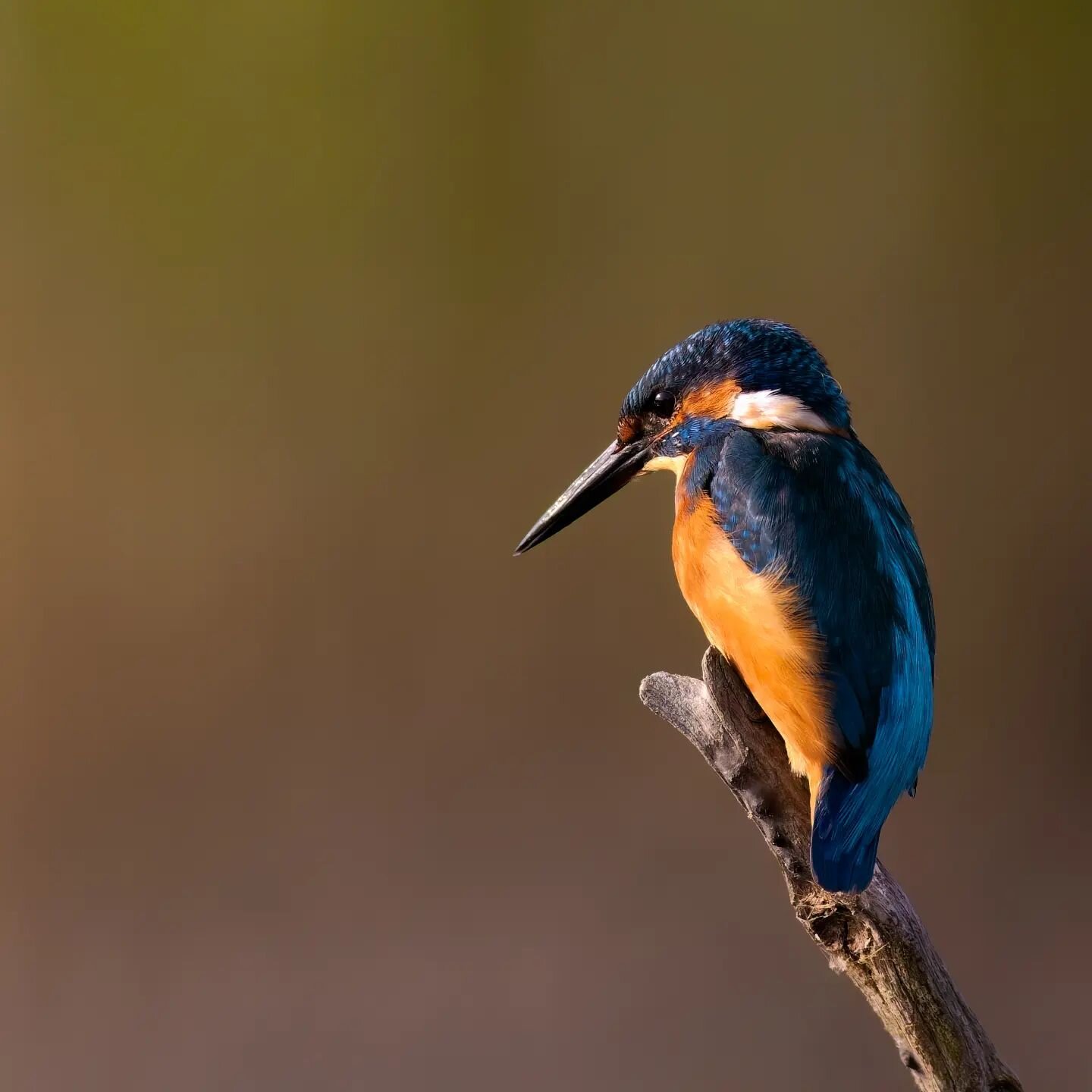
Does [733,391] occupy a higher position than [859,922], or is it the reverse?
[733,391]

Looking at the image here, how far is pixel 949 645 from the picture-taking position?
2.36 metres

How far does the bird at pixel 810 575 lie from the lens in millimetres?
1010

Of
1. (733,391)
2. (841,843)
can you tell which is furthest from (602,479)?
(841,843)

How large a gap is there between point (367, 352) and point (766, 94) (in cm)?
88

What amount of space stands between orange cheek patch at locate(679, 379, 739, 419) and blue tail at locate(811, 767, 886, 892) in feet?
1.25

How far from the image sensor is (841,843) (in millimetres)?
970

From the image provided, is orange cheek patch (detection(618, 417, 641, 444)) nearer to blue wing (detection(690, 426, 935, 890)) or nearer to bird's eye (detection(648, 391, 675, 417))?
bird's eye (detection(648, 391, 675, 417))

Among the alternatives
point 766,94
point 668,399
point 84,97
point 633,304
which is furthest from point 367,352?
point 668,399

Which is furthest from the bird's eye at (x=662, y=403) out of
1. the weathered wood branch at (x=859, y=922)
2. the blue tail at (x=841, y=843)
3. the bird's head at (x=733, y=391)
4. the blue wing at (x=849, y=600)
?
the blue tail at (x=841, y=843)

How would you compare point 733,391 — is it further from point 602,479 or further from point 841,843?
point 841,843

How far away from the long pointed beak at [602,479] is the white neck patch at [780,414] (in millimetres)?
128

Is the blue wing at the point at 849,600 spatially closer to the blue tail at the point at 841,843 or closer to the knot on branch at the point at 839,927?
the blue tail at the point at 841,843

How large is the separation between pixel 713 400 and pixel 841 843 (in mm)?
450

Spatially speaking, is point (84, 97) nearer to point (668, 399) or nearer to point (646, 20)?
point (646, 20)
